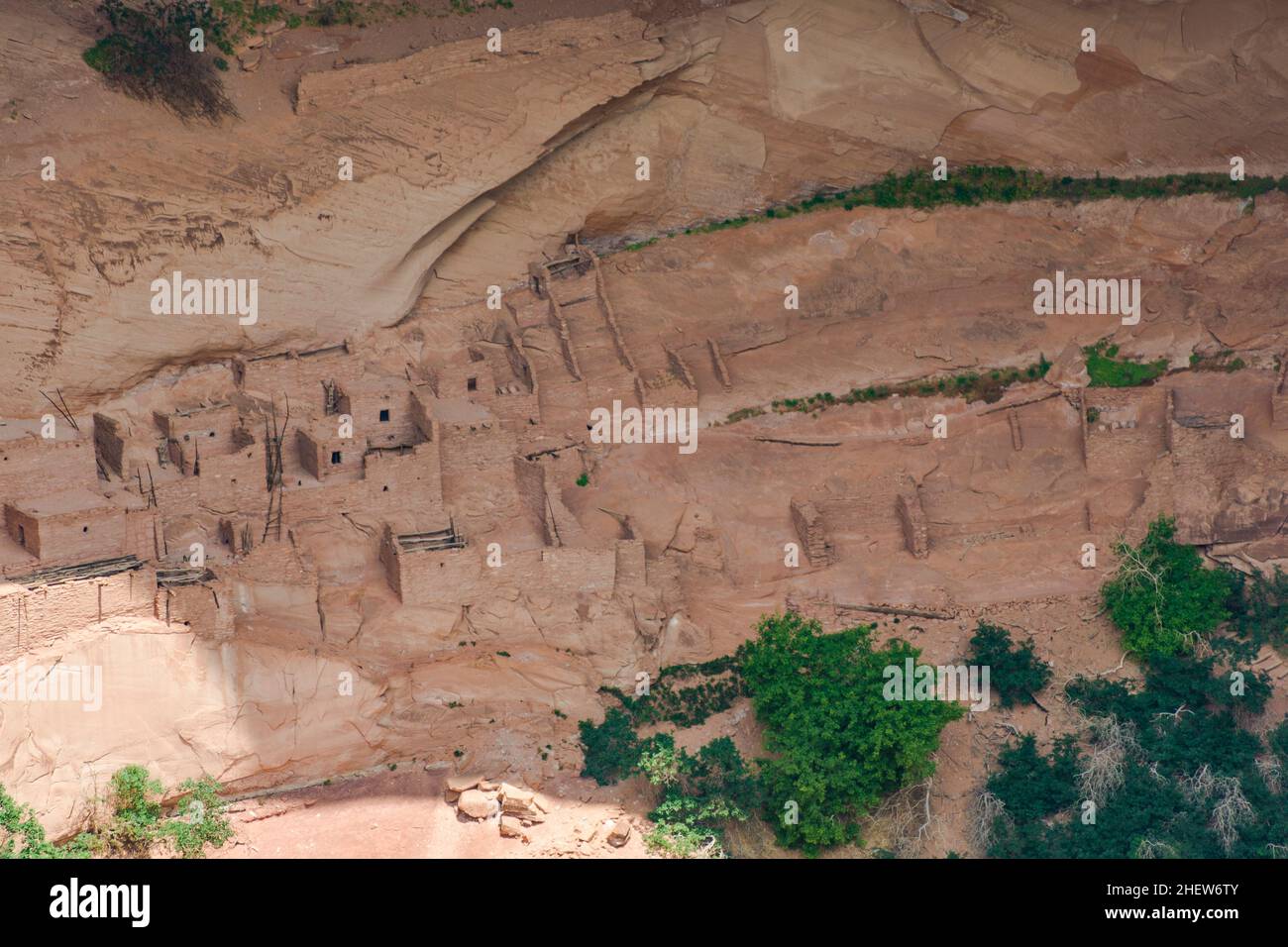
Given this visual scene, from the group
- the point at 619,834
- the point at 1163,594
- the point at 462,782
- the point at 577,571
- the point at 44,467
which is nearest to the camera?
the point at 44,467

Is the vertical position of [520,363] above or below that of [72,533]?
above

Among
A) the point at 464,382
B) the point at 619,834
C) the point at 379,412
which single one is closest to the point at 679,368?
the point at 464,382

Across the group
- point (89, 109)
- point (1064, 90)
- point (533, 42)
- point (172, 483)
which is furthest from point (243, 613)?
point (1064, 90)

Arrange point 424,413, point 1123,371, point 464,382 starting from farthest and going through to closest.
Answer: point 1123,371, point 464,382, point 424,413

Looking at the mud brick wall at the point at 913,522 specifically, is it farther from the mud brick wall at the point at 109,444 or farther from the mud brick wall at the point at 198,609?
the mud brick wall at the point at 109,444

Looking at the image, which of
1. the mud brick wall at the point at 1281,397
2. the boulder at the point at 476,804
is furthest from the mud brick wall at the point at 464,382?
the mud brick wall at the point at 1281,397

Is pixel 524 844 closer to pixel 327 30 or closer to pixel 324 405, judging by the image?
pixel 324 405

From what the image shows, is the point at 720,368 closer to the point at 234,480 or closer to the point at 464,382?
the point at 464,382
